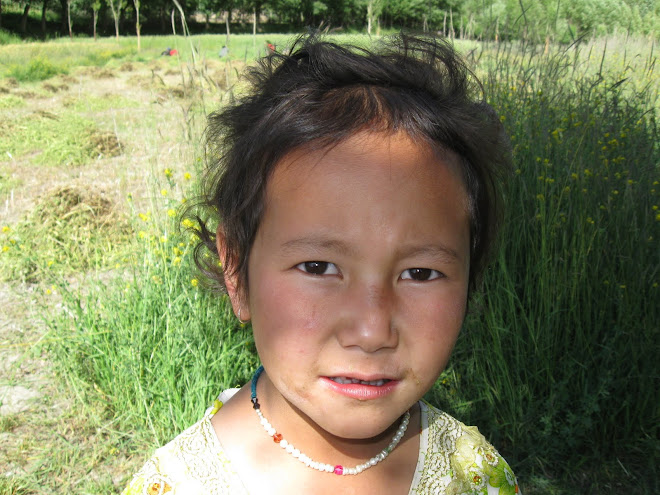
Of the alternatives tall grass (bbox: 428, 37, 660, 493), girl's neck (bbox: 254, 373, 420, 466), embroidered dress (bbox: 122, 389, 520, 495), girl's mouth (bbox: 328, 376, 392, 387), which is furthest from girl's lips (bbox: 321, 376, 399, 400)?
tall grass (bbox: 428, 37, 660, 493)

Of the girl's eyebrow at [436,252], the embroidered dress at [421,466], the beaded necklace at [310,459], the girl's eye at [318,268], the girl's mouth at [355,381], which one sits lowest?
the embroidered dress at [421,466]

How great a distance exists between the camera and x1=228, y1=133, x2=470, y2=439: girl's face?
3.28 feet

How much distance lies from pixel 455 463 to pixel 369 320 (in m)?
0.55

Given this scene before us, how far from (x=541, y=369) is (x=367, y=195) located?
1808mm

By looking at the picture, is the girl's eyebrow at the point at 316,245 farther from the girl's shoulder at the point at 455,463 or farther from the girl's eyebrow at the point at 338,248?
the girl's shoulder at the point at 455,463

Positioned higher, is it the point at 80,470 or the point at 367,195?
the point at 367,195

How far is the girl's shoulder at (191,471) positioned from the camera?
115cm

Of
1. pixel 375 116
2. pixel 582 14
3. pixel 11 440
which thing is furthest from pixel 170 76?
pixel 375 116

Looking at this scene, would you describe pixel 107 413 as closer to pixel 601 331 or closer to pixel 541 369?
pixel 541 369

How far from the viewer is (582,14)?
6.39 meters

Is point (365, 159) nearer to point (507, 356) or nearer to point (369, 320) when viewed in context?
point (369, 320)

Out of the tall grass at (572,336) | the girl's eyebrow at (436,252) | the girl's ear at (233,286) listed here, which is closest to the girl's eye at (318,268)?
the girl's eyebrow at (436,252)

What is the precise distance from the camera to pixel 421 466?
1281 mm

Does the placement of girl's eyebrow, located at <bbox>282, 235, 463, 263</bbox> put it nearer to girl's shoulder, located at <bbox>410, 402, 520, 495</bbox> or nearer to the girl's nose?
the girl's nose
